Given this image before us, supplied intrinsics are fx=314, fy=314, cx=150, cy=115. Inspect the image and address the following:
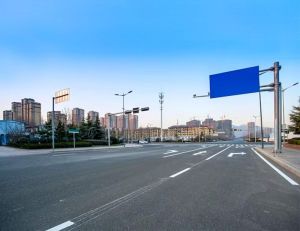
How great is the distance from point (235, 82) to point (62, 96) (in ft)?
67.5

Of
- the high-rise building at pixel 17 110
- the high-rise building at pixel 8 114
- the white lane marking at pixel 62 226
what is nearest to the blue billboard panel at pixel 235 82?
the white lane marking at pixel 62 226

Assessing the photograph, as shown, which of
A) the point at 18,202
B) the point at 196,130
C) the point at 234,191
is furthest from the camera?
the point at 196,130

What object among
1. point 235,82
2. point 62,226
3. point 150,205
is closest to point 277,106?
point 235,82

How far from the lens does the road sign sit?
35875 millimetres

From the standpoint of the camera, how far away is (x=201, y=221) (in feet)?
16.9

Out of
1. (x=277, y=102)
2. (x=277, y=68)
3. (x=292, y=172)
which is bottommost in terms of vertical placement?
(x=292, y=172)

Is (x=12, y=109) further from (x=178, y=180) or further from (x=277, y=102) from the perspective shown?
(x=178, y=180)

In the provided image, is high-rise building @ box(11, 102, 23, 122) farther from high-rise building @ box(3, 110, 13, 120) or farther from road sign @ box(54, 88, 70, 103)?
road sign @ box(54, 88, 70, 103)

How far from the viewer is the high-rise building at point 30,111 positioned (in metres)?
107

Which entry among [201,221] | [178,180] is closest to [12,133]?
[178,180]

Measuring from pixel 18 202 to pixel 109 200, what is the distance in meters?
1.94

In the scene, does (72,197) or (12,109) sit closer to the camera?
(72,197)

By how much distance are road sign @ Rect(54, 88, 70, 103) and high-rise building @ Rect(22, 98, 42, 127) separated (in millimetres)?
75052

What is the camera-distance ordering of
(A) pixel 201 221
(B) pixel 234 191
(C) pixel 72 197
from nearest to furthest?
(A) pixel 201 221
(C) pixel 72 197
(B) pixel 234 191
